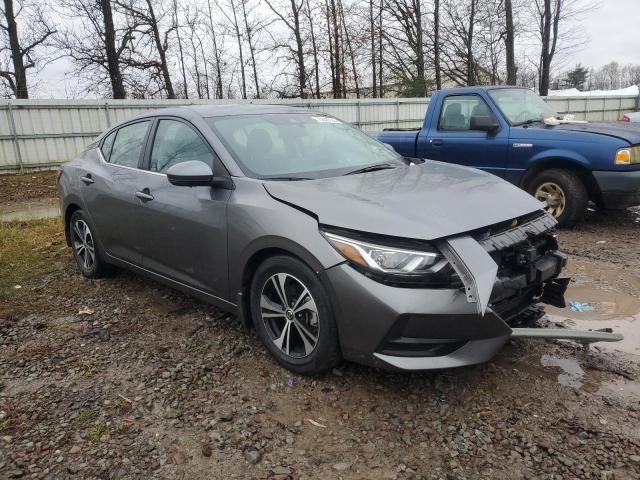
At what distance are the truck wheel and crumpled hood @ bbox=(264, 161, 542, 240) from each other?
10.6ft

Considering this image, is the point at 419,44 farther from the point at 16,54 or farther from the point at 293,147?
the point at 293,147

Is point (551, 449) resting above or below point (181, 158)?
below

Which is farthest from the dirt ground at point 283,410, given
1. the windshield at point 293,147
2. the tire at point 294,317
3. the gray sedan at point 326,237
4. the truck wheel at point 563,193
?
the truck wheel at point 563,193

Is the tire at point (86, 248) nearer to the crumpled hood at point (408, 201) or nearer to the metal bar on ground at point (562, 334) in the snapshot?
the crumpled hood at point (408, 201)

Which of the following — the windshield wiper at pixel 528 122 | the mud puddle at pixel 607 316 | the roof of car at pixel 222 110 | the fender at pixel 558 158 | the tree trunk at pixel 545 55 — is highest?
the tree trunk at pixel 545 55

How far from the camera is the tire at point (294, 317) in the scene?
275 cm

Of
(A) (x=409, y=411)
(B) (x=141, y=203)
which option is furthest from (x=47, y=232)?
(A) (x=409, y=411)

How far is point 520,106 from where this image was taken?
6988 mm

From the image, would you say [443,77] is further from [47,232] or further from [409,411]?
[409,411]

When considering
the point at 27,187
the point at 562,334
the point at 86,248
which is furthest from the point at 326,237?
the point at 27,187

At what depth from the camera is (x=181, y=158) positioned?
372 centimetres

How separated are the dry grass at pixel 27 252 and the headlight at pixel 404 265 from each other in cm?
377

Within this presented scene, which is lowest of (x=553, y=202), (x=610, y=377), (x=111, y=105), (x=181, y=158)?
(x=610, y=377)

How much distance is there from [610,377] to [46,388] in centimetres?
338
